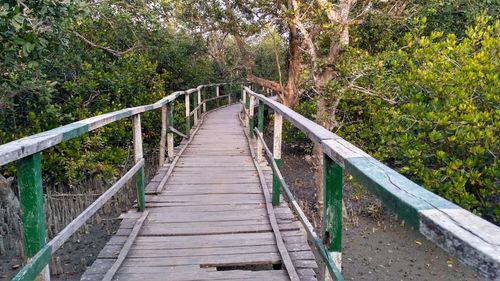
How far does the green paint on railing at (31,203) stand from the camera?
5.57 ft

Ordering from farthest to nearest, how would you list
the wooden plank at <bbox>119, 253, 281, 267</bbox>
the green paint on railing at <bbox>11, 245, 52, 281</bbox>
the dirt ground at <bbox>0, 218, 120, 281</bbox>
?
the dirt ground at <bbox>0, 218, 120, 281</bbox> → the wooden plank at <bbox>119, 253, 281, 267</bbox> → the green paint on railing at <bbox>11, 245, 52, 281</bbox>

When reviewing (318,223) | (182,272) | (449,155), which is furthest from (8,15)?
(318,223)

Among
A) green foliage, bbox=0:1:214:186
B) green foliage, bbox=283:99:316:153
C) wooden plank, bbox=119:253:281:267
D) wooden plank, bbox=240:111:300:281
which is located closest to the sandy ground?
green foliage, bbox=0:1:214:186

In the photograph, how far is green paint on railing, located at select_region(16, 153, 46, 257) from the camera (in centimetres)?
170

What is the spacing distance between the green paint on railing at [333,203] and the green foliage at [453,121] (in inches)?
135

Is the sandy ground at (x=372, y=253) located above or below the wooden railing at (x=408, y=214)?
below

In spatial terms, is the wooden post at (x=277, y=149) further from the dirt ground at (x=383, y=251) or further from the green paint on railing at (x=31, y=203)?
the dirt ground at (x=383, y=251)

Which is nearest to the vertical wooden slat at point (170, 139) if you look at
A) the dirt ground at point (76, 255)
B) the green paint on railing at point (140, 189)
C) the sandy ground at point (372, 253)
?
the dirt ground at point (76, 255)

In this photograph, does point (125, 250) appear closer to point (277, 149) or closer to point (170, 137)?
point (277, 149)

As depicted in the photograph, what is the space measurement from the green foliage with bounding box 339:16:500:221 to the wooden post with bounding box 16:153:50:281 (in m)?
4.28

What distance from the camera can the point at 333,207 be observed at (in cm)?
176

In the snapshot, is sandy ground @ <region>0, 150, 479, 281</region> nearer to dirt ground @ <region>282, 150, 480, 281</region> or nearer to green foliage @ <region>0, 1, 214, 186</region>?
dirt ground @ <region>282, 150, 480, 281</region>

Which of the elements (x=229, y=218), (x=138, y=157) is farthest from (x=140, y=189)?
(x=229, y=218)

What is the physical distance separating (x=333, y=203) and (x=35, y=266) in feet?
3.86
